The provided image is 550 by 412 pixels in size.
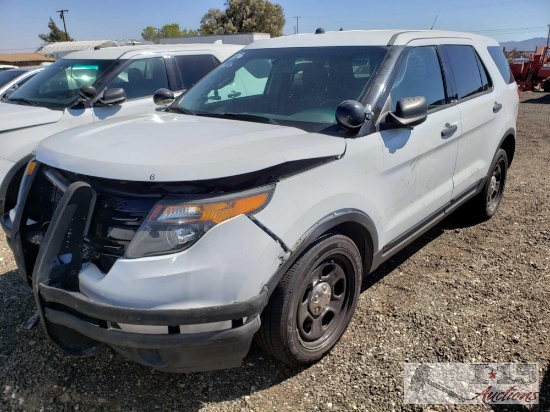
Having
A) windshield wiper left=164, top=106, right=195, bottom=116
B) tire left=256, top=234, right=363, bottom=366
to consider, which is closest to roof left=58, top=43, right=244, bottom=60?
windshield wiper left=164, top=106, right=195, bottom=116

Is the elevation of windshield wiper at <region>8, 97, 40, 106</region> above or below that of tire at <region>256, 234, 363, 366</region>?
above

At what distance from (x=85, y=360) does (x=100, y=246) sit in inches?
42.0

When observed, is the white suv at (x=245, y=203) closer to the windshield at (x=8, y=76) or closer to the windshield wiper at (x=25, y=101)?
the windshield wiper at (x=25, y=101)

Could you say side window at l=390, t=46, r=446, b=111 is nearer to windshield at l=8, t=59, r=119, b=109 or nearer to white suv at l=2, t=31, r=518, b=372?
white suv at l=2, t=31, r=518, b=372

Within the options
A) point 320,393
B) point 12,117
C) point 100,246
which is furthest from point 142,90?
point 320,393

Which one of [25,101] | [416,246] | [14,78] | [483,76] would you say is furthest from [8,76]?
[483,76]

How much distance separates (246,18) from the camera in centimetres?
4841

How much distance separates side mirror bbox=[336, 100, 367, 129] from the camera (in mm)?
2650

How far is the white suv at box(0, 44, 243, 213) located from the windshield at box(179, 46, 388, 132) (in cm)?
238

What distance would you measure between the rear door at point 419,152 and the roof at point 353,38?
0.31ft

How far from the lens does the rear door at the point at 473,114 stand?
391cm

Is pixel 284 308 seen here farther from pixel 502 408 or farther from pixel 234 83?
pixel 234 83

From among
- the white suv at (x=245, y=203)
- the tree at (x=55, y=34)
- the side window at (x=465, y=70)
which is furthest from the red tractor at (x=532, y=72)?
the tree at (x=55, y=34)

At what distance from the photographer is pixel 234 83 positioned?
3652mm
